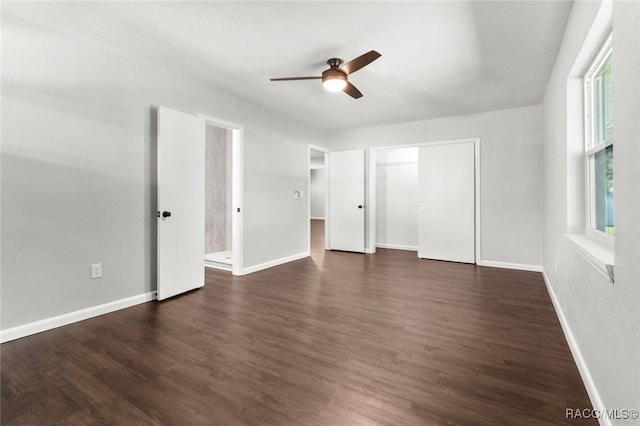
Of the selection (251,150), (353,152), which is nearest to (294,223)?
(251,150)

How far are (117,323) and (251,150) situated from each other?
272cm

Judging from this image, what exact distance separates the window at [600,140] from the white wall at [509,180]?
2537 millimetres

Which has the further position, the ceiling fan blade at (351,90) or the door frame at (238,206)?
the door frame at (238,206)

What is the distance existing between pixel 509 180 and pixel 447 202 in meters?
0.98

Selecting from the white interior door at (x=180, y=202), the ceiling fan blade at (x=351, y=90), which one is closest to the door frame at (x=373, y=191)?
the ceiling fan blade at (x=351, y=90)

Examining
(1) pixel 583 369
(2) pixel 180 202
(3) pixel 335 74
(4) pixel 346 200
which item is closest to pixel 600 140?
(1) pixel 583 369

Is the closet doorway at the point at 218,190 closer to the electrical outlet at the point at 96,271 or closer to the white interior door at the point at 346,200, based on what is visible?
the white interior door at the point at 346,200

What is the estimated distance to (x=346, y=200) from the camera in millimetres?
6102

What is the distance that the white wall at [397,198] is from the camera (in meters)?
6.21

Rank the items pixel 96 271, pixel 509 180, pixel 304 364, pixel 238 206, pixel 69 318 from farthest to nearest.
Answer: pixel 509 180 < pixel 238 206 < pixel 96 271 < pixel 69 318 < pixel 304 364

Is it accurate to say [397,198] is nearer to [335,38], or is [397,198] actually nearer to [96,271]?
[335,38]

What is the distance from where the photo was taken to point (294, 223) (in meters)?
5.24

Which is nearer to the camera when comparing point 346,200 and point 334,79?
point 334,79

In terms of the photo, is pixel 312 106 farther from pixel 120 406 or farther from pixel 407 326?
pixel 120 406
